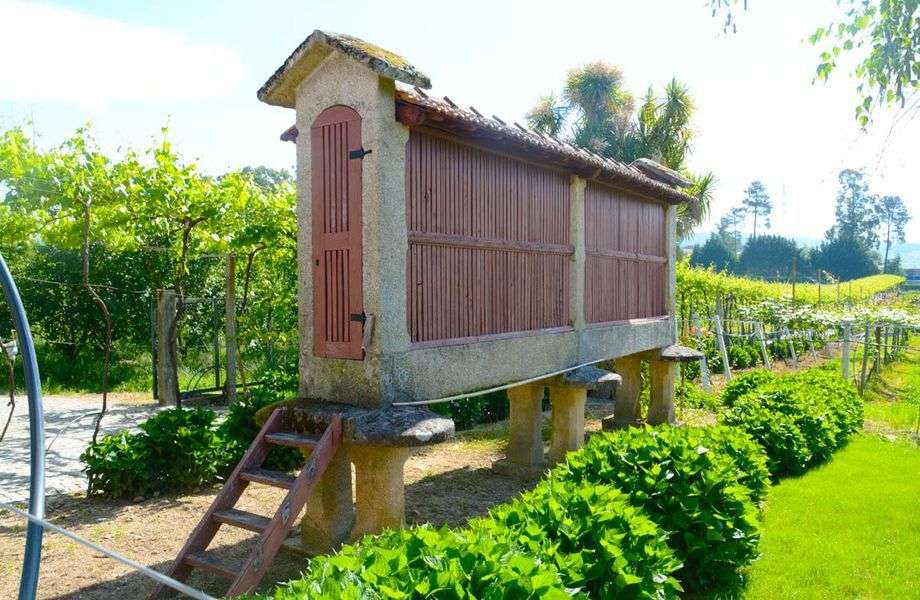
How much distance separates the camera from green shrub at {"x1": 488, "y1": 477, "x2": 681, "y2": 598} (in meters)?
3.41

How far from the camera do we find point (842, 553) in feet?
18.0

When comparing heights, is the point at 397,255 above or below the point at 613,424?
above

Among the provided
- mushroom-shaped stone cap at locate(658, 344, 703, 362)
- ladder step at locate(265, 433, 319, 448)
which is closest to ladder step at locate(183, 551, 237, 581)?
ladder step at locate(265, 433, 319, 448)

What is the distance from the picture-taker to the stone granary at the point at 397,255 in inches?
203

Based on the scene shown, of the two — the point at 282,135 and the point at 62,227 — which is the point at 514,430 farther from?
the point at 62,227

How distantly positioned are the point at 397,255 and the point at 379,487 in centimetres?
166

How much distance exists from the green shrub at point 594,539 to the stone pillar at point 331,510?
1.98 meters

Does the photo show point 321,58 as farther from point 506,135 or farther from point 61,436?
point 61,436

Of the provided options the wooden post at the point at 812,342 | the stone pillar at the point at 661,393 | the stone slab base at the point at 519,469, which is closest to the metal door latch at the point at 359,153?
the stone slab base at the point at 519,469

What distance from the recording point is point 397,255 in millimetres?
5266

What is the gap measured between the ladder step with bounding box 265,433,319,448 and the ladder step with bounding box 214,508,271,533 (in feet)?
1.75

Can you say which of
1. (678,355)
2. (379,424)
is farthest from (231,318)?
(379,424)

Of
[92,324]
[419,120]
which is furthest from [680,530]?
[92,324]

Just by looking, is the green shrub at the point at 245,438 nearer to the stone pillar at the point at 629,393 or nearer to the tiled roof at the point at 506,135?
the tiled roof at the point at 506,135
